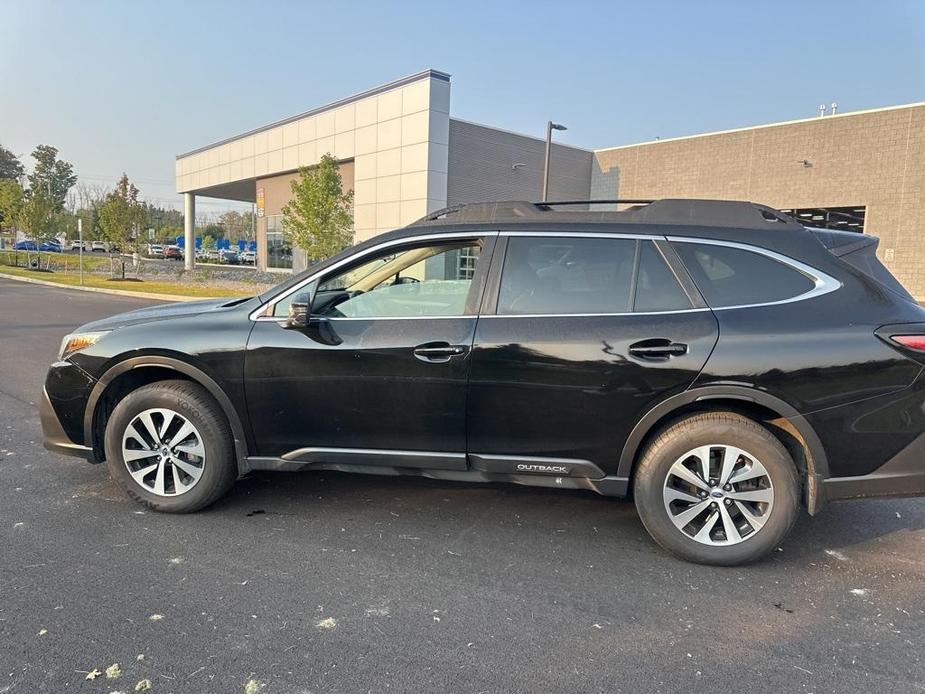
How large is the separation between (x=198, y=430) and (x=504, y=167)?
2499 cm

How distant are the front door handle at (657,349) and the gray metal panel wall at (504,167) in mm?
22468

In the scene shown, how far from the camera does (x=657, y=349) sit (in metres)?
3.34

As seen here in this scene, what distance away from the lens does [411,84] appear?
2386 cm

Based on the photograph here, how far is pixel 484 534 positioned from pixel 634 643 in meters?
1.19

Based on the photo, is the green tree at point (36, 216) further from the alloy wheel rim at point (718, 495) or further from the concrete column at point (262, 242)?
the alloy wheel rim at point (718, 495)

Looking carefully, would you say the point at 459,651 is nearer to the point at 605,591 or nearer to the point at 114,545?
the point at 605,591

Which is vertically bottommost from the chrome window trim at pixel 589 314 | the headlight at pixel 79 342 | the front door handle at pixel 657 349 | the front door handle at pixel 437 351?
the headlight at pixel 79 342

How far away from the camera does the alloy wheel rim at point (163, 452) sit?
386cm

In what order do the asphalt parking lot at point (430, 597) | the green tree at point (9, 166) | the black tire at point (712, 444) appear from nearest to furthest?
the asphalt parking lot at point (430, 597), the black tire at point (712, 444), the green tree at point (9, 166)

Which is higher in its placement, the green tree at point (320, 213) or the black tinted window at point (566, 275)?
the green tree at point (320, 213)

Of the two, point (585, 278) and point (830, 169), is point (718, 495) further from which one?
point (830, 169)

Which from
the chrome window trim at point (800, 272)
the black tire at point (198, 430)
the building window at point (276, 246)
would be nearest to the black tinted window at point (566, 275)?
the chrome window trim at point (800, 272)

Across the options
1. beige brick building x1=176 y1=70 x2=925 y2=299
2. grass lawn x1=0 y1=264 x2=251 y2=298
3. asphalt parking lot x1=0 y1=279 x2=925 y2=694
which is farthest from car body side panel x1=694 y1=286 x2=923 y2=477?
beige brick building x1=176 y1=70 x2=925 y2=299

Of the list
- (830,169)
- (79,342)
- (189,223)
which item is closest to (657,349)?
(79,342)
